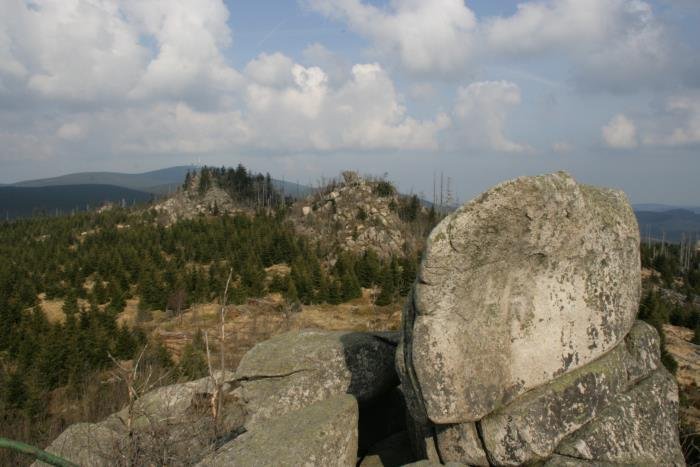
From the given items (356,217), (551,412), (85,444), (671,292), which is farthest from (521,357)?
(356,217)

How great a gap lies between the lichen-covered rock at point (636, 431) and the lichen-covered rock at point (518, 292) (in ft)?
2.30

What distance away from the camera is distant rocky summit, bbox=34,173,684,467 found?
5.61 metres

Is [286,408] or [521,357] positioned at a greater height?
[521,357]

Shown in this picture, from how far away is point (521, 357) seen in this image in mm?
6035

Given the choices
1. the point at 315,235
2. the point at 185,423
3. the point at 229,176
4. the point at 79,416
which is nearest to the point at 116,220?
the point at 229,176

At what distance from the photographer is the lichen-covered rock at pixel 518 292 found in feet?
18.1

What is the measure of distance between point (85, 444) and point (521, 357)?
716 cm

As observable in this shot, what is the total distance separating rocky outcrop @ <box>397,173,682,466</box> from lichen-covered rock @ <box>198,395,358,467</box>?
1043 millimetres

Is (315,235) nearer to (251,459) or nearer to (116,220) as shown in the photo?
(116,220)

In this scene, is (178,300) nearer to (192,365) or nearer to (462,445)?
(192,365)

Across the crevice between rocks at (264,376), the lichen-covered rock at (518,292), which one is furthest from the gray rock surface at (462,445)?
the crevice between rocks at (264,376)

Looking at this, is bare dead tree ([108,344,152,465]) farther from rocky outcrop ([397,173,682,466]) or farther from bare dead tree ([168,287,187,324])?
bare dead tree ([168,287,187,324])

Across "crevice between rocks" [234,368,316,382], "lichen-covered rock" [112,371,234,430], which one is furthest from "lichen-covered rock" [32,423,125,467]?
"crevice between rocks" [234,368,316,382]

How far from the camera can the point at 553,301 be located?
20.2 feet
